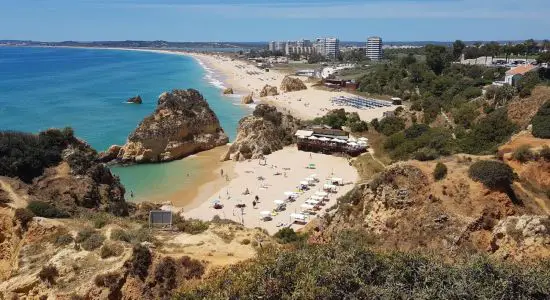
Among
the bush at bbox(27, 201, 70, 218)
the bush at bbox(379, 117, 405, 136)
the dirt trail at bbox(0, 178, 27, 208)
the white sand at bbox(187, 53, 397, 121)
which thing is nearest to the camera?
the bush at bbox(27, 201, 70, 218)

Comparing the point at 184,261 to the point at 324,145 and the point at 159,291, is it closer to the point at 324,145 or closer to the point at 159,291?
the point at 159,291

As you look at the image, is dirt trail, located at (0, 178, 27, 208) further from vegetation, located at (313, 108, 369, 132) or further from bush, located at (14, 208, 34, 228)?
vegetation, located at (313, 108, 369, 132)

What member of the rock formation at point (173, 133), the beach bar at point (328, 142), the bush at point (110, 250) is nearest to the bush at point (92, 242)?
the bush at point (110, 250)

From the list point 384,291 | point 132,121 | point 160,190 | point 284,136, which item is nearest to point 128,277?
point 384,291

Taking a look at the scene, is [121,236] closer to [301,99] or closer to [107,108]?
[107,108]

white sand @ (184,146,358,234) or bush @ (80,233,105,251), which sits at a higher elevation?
bush @ (80,233,105,251)

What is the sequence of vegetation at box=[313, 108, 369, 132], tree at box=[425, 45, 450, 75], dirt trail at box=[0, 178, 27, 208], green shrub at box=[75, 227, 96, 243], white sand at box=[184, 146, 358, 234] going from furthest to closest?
tree at box=[425, 45, 450, 75], vegetation at box=[313, 108, 369, 132], white sand at box=[184, 146, 358, 234], dirt trail at box=[0, 178, 27, 208], green shrub at box=[75, 227, 96, 243]

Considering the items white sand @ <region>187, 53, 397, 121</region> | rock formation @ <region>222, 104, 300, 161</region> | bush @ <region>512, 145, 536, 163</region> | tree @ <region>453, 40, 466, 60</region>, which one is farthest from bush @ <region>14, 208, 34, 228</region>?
tree @ <region>453, 40, 466, 60</region>
